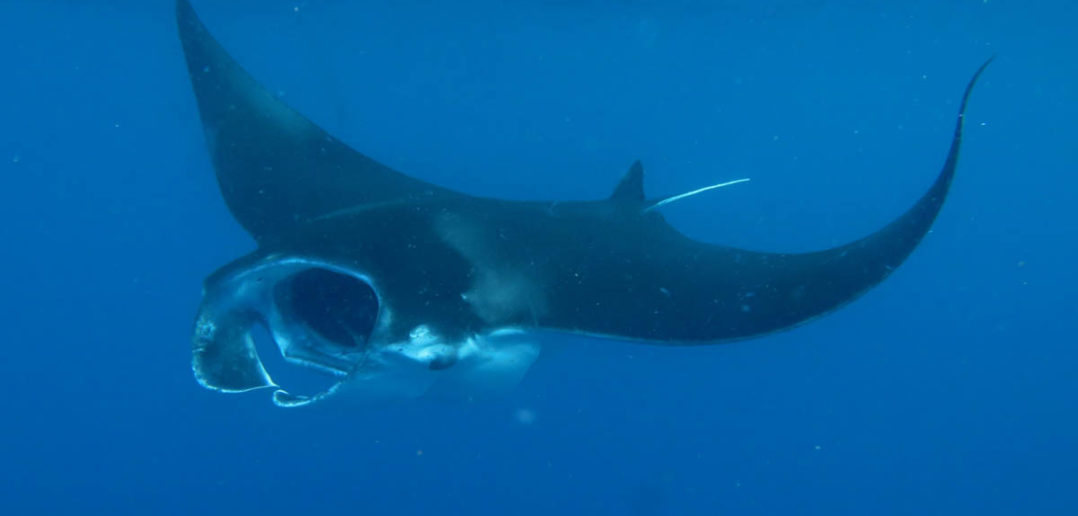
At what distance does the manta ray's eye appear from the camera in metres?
3.03

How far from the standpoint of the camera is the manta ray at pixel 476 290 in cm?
258

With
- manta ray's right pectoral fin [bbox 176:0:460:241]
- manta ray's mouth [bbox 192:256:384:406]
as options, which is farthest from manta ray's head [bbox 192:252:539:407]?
manta ray's right pectoral fin [bbox 176:0:460:241]

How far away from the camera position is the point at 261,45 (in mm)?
20266

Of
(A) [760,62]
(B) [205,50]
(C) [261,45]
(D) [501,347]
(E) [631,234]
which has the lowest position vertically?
(D) [501,347]

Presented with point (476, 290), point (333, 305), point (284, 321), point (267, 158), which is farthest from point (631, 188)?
point (284, 321)

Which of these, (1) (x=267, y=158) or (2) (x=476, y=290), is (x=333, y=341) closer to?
(2) (x=476, y=290)

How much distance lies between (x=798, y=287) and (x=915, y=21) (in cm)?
1889

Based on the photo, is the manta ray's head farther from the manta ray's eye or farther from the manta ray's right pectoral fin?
the manta ray's right pectoral fin

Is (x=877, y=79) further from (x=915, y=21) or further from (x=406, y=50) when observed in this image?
(x=406, y=50)

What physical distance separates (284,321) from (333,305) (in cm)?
30

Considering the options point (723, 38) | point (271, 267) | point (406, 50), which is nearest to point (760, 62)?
point (723, 38)

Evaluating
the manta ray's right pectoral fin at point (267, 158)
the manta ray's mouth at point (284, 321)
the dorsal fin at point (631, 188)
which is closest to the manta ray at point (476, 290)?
the manta ray's mouth at point (284, 321)

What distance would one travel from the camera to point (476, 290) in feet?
9.29

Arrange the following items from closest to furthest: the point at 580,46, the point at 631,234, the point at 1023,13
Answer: the point at 631,234 → the point at 1023,13 → the point at 580,46
